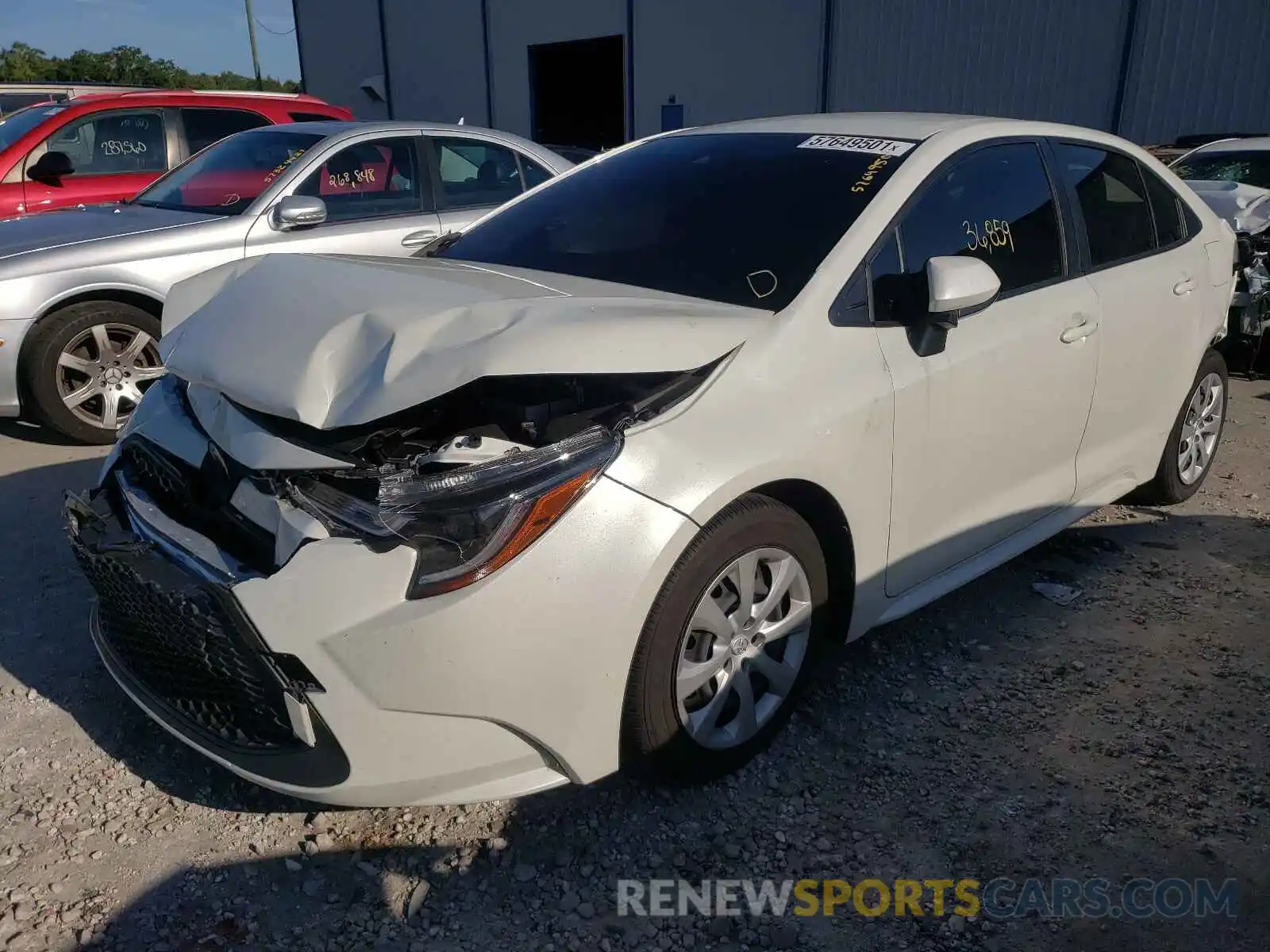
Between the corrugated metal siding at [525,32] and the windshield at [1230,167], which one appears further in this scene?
the corrugated metal siding at [525,32]

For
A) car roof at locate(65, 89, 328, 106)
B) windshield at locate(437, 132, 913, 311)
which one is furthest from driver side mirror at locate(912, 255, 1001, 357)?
car roof at locate(65, 89, 328, 106)

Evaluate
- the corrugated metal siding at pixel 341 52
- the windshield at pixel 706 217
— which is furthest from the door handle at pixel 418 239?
the corrugated metal siding at pixel 341 52

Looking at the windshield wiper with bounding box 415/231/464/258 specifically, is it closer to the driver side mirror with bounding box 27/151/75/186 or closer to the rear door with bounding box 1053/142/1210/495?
the rear door with bounding box 1053/142/1210/495

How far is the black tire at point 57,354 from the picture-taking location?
497 centimetres

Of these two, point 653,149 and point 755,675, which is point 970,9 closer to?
point 653,149

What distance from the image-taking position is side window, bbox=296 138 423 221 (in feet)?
18.9

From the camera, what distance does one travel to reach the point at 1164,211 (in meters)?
4.14

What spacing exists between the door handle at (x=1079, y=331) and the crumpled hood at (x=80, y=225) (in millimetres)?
4391

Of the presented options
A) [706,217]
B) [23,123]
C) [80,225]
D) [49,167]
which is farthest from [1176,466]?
[23,123]

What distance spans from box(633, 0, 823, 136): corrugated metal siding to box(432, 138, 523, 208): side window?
10.9 m

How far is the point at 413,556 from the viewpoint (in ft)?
6.82

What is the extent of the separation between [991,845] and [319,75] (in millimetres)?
27596

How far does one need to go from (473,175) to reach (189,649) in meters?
4.66

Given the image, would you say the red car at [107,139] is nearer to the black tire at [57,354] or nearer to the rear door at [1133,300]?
the black tire at [57,354]
